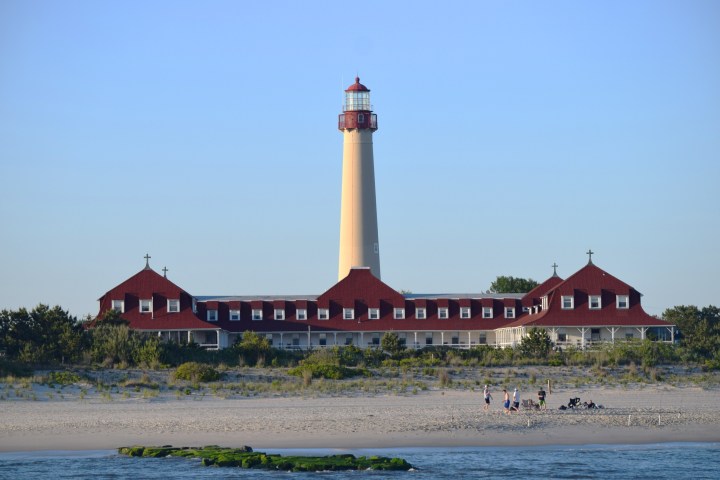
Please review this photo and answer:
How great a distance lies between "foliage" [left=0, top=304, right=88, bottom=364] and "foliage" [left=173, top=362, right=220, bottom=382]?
6.99 meters

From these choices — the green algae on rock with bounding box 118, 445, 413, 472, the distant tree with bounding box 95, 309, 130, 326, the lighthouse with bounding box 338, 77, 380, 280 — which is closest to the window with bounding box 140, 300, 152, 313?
the distant tree with bounding box 95, 309, 130, 326

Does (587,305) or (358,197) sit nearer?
(587,305)

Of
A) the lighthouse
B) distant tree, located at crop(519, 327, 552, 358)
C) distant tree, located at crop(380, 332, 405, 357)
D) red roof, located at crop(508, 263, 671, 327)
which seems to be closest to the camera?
distant tree, located at crop(519, 327, 552, 358)

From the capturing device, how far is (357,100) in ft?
262

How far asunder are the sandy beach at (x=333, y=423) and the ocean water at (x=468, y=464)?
1.38 metres

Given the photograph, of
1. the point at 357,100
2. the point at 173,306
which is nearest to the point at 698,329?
the point at 357,100

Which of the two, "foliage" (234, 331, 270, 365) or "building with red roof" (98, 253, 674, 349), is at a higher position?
"building with red roof" (98, 253, 674, 349)

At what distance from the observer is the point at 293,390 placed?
4944 centimetres

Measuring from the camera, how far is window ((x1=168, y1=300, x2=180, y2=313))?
71.9 meters

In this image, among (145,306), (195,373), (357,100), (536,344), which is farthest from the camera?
(357,100)

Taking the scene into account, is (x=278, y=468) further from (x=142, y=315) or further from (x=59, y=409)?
(x=142, y=315)

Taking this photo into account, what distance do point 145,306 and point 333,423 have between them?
33691 mm

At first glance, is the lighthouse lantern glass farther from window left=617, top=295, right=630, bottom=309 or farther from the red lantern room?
window left=617, top=295, right=630, bottom=309

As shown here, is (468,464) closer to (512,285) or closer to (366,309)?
(366,309)
